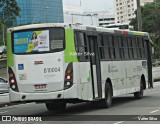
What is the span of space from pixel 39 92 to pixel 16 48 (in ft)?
6.03

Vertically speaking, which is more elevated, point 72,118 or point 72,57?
point 72,57

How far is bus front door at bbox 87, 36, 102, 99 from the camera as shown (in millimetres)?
16688

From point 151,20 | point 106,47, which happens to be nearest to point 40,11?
point 151,20

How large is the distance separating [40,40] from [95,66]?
2.62 m

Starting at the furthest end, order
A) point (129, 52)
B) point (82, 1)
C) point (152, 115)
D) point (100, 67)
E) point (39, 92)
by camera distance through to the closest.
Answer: point (82, 1)
point (129, 52)
point (100, 67)
point (39, 92)
point (152, 115)

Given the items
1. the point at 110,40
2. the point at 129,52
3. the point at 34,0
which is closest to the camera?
the point at 110,40

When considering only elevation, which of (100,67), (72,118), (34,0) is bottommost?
(72,118)

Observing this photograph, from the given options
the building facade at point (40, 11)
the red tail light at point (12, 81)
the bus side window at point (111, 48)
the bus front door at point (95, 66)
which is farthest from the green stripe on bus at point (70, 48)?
the building facade at point (40, 11)

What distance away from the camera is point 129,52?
20562mm

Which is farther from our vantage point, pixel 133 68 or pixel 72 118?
pixel 133 68

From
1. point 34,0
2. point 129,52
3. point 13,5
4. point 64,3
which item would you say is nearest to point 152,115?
point 129,52

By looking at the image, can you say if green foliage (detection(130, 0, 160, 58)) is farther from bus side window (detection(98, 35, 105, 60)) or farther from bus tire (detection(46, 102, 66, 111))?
bus tire (detection(46, 102, 66, 111))

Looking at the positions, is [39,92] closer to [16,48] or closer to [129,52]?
[16,48]

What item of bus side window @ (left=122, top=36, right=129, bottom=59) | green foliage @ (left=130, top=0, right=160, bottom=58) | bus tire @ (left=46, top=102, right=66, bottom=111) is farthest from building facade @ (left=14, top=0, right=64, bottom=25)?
bus tire @ (left=46, top=102, right=66, bottom=111)
